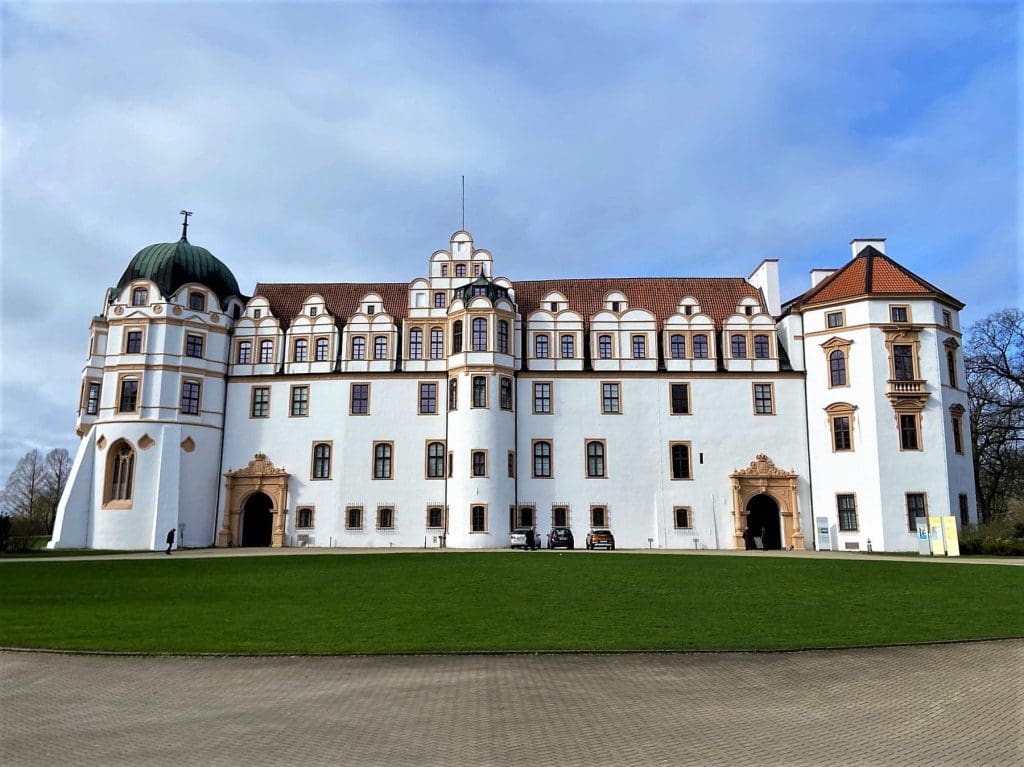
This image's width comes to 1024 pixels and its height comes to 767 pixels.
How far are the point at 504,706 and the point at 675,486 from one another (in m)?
37.5

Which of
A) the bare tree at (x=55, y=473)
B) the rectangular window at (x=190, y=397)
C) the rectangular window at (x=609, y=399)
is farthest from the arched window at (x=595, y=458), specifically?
the bare tree at (x=55, y=473)

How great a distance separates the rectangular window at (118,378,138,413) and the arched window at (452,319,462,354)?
18.4 m

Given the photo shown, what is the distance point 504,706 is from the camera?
1002 centimetres

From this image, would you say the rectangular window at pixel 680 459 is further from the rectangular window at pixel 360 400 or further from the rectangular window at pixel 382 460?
the rectangular window at pixel 360 400

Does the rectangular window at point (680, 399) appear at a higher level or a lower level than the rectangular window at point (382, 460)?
higher

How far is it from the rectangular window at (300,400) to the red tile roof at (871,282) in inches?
1161

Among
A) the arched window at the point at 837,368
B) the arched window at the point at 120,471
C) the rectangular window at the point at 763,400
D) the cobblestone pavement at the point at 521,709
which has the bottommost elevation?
the cobblestone pavement at the point at 521,709

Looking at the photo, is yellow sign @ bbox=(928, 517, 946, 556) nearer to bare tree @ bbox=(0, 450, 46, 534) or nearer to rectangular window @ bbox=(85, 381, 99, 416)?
rectangular window @ bbox=(85, 381, 99, 416)

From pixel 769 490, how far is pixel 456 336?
19898 millimetres

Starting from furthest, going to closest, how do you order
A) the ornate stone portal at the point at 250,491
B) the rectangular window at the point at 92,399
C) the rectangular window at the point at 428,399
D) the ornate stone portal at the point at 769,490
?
the rectangular window at the point at 92,399, the rectangular window at the point at 428,399, the ornate stone portal at the point at 250,491, the ornate stone portal at the point at 769,490

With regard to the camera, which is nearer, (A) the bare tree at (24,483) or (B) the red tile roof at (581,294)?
(B) the red tile roof at (581,294)

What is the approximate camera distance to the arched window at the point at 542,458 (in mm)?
46731

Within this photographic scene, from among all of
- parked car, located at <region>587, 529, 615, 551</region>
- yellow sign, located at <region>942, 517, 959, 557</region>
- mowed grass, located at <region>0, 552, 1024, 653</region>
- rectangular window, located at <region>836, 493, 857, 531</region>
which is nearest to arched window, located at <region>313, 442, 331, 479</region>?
parked car, located at <region>587, 529, 615, 551</region>

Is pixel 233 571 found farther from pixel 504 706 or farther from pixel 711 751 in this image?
pixel 711 751
